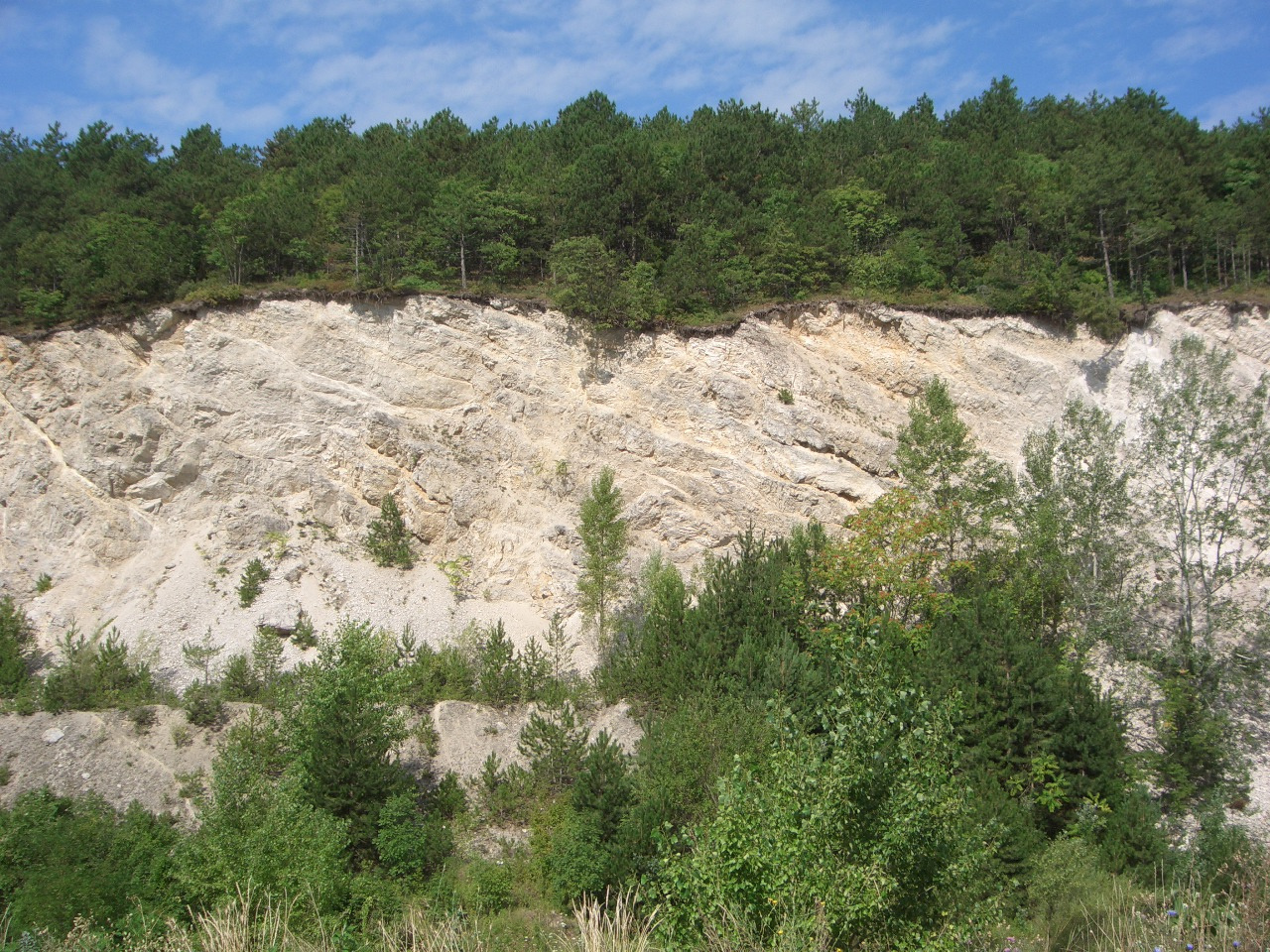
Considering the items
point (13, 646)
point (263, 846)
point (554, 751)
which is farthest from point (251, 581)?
point (554, 751)

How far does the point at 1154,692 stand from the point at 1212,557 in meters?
5.42

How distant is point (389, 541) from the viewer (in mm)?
24531

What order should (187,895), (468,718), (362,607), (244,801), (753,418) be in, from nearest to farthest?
(187,895) → (244,801) → (468,718) → (362,607) → (753,418)

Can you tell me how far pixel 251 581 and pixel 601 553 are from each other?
9.27 m

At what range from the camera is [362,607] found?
2328 centimetres

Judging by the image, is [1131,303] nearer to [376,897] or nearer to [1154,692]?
[1154,692]

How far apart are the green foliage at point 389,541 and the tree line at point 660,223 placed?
7.66 meters

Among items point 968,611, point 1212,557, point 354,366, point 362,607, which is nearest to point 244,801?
point 362,607

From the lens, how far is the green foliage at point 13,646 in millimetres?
20953

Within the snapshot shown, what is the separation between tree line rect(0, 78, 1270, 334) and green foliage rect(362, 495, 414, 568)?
25.1ft

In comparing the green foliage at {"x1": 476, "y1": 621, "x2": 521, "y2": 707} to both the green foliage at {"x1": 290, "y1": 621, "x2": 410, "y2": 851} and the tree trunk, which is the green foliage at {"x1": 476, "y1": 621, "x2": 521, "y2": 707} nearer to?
the green foliage at {"x1": 290, "y1": 621, "x2": 410, "y2": 851}

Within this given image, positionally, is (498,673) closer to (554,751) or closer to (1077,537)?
(554,751)

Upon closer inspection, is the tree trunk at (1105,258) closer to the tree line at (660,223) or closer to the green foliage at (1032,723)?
the tree line at (660,223)

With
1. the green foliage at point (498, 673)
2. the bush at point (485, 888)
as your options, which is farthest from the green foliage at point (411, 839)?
the green foliage at point (498, 673)
